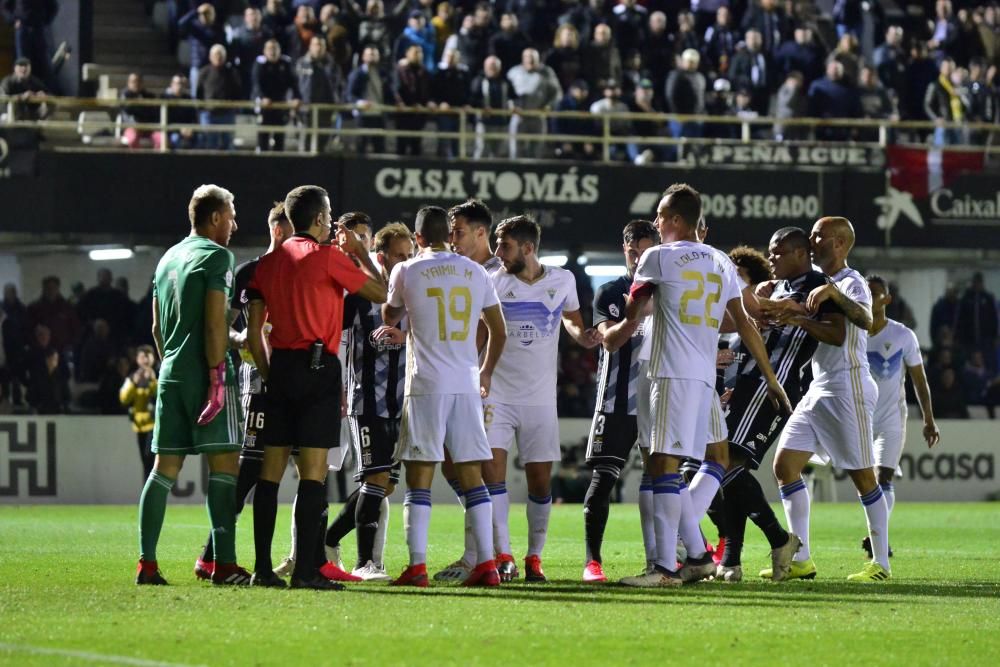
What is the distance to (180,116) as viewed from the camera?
23.5 meters

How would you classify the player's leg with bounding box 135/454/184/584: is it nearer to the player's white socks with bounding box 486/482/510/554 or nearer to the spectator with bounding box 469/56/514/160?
the player's white socks with bounding box 486/482/510/554

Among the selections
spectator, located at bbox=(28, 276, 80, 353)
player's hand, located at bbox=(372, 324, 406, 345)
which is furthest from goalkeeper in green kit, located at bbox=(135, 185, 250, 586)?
spectator, located at bbox=(28, 276, 80, 353)

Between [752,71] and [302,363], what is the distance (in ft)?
58.6

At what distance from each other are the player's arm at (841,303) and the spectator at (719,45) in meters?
16.6

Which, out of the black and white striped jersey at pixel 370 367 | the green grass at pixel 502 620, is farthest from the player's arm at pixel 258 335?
the green grass at pixel 502 620

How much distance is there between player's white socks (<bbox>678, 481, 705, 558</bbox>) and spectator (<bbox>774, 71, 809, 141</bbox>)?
16258 mm

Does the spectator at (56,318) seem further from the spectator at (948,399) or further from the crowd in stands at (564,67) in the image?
the spectator at (948,399)

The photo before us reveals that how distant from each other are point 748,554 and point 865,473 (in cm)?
266

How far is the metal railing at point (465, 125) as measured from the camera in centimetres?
2303

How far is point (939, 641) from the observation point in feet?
24.1

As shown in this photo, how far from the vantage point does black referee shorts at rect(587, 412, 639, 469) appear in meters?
10.4

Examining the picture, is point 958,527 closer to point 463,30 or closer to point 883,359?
point 883,359

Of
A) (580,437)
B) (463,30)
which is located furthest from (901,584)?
(463,30)

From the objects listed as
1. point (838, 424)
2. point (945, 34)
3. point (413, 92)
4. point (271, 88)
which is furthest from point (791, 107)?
point (838, 424)
